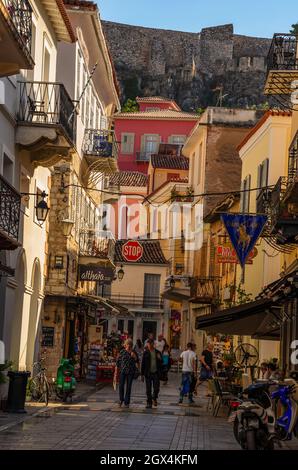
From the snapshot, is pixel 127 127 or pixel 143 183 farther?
pixel 127 127

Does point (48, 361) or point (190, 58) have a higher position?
point (190, 58)

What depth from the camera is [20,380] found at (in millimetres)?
22859

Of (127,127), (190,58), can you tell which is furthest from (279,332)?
(190,58)

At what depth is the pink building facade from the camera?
90250mm

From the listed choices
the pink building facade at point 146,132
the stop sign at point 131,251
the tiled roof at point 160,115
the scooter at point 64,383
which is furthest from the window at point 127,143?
the scooter at point 64,383

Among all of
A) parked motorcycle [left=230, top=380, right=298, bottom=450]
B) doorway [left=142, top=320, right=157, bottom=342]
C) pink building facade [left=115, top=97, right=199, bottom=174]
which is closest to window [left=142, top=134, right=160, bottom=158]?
pink building facade [left=115, top=97, right=199, bottom=174]

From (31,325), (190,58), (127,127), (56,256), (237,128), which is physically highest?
(190,58)

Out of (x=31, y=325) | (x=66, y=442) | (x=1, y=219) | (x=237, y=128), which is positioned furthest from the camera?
(x=237, y=128)

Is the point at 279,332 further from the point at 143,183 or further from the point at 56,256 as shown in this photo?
the point at 143,183

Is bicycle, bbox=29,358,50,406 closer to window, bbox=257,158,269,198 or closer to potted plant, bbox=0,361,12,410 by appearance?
potted plant, bbox=0,361,12,410

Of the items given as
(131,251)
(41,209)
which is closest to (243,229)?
(41,209)

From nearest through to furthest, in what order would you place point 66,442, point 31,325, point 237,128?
1. point 66,442
2. point 31,325
3. point 237,128

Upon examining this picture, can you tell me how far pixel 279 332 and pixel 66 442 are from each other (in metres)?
11.8

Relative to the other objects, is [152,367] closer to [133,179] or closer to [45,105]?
[45,105]
